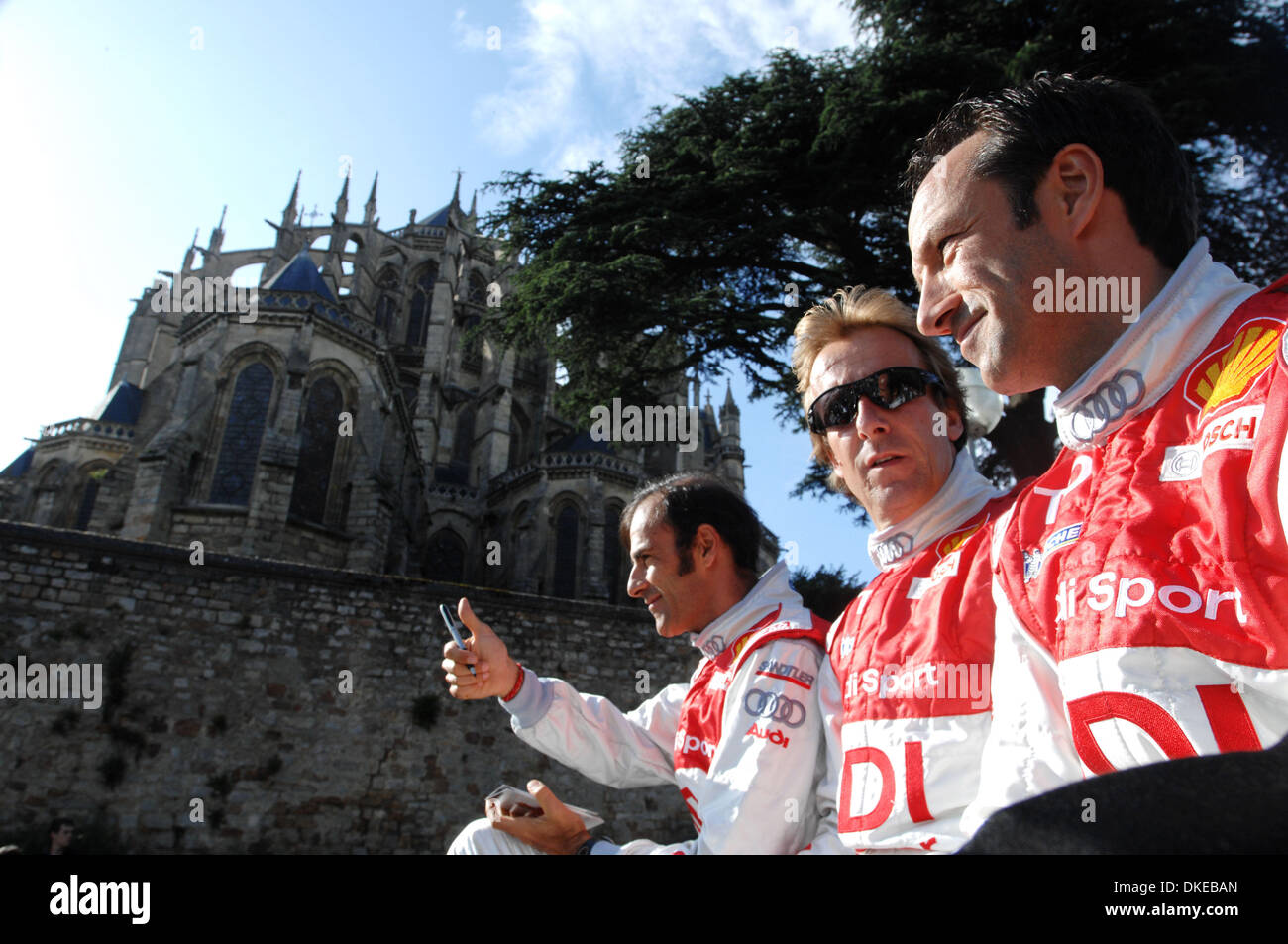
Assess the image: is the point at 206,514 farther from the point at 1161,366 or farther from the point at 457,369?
the point at 1161,366

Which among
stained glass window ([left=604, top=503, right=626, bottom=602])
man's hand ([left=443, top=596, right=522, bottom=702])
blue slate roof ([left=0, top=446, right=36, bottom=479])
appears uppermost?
blue slate roof ([left=0, top=446, right=36, bottom=479])

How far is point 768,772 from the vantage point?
A: 2059mm

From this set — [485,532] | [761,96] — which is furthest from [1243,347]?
[485,532]

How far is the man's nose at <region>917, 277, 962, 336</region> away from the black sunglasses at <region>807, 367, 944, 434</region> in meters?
0.59

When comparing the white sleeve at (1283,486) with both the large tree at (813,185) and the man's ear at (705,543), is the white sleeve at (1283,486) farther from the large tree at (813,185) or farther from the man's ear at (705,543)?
the large tree at (813,185)

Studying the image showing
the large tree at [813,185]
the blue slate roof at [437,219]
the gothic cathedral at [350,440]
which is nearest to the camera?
the large tree at [813,185]

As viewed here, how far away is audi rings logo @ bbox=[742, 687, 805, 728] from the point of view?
7.06ft

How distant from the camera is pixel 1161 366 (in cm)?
129

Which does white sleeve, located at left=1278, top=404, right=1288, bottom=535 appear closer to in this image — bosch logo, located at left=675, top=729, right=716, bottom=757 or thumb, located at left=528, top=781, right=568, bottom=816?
bosch logo, located at left=675, top=729, right=716, bottom=757

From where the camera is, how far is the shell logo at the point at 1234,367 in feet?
3.65

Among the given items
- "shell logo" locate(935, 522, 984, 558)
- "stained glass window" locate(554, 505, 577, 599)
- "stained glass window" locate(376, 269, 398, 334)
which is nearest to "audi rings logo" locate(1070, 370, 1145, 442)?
"shell logo" locate(935, 522, 984, 558)

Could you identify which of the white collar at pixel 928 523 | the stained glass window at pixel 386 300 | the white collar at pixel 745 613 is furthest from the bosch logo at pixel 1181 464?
the stained glass window at pixel 386 300

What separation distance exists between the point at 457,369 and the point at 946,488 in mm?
36943

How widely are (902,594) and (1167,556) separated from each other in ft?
3.10
